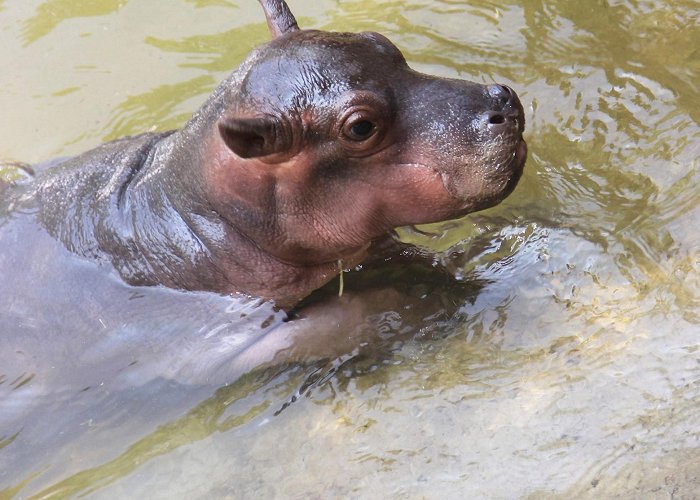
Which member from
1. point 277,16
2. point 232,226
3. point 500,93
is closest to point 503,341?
point 500,93

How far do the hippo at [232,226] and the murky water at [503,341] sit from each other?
0.04 meters

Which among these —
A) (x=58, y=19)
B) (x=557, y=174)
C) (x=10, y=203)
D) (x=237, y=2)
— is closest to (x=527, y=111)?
(x=557, y=174)

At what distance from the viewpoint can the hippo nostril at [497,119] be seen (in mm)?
3629

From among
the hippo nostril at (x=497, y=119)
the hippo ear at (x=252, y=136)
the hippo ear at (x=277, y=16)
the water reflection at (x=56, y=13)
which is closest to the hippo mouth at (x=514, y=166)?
the hippo nostril at (x=497, y=119)

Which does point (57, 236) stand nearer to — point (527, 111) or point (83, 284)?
point (83, 284)

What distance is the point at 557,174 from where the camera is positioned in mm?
4980

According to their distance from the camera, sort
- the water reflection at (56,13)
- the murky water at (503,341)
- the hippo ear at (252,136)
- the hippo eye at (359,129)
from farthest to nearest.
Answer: the water reflection at (56,13) < the hippo eye at (359,129) < the hippo ear at (252,136) < the murky water at (503,341)

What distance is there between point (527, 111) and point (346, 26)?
189 cm

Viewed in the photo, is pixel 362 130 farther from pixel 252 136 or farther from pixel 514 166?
pixel 514 166

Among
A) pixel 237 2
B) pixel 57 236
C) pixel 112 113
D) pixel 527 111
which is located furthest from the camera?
pixel 237 2

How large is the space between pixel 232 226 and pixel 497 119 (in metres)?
1.56

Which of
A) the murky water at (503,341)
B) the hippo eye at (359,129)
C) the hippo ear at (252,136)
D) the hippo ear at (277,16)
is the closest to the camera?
the murky water at (503,341)

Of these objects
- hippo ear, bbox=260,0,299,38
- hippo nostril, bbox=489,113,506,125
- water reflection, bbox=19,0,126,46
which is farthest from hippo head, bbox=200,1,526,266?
water reflection, bbox=19,0,126,46

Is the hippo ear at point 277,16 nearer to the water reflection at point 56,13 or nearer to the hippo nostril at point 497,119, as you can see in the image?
the hippo nostril at point 497,119
